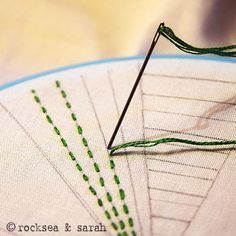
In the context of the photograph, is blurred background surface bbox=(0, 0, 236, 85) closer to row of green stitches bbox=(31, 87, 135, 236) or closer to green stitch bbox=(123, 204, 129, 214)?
row of green stitches bbox=(31, 87, 135, 236)

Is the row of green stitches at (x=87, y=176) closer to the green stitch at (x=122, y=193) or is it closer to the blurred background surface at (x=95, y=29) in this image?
the green stitch at (x=122, y=193)

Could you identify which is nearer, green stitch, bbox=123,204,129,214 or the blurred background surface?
green stitch, bbox=123,204,129,214

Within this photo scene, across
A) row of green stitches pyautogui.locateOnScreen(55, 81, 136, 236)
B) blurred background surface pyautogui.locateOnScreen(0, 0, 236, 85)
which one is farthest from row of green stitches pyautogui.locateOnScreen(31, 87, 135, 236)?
blurred background surface pyautogui.locateOnScreen(0, 0, 236, 85)

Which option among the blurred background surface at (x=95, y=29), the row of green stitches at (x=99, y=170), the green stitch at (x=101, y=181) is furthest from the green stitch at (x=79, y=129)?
the blurred background surface at (x=95, y=29)

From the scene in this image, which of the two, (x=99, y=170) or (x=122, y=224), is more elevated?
(x=99, y=170)

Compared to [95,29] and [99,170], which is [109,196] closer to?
[99,170]

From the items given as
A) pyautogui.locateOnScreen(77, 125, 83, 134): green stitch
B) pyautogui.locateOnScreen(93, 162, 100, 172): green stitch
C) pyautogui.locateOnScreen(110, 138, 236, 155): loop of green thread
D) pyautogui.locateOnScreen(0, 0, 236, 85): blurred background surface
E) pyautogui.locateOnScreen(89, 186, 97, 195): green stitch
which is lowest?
pyautogui.locateOnScreen(89, 186, 97, 195): green stitch

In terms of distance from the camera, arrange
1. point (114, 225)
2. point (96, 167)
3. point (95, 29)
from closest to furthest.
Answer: point (114, 225) → point (96, 167) → point (95, 29)

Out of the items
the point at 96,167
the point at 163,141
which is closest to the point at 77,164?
the point at 96,167

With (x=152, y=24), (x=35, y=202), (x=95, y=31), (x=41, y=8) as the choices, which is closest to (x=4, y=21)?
(x=41, y=8)
